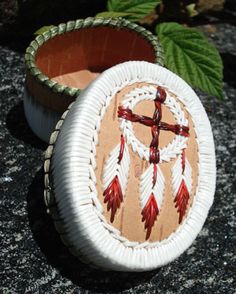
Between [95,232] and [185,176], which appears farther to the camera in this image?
[185,176]

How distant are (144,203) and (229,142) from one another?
46cm

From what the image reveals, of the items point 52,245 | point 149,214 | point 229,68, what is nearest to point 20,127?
point 52,245

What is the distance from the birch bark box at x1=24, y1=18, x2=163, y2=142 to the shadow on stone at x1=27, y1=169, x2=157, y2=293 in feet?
0.68

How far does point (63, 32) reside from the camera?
4.61 ft

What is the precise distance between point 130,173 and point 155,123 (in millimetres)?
107

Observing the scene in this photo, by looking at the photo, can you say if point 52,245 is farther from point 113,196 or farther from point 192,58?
point 192,58

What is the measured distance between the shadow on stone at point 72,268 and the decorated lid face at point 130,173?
79 mm

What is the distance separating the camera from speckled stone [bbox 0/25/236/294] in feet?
3.87

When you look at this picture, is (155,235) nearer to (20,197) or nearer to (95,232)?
(95,232)

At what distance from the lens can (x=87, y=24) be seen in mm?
1423

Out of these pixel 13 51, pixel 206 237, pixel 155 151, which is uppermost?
pixel 155 151

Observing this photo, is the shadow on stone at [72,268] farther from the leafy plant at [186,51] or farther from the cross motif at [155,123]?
the leafy plant at [186,51]

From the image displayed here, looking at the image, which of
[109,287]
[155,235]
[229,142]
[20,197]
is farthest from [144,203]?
[229,142]

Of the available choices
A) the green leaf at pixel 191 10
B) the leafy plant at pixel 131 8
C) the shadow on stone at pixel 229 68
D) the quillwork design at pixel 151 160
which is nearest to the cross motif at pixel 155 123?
the quillwork design at pixel 151 160
